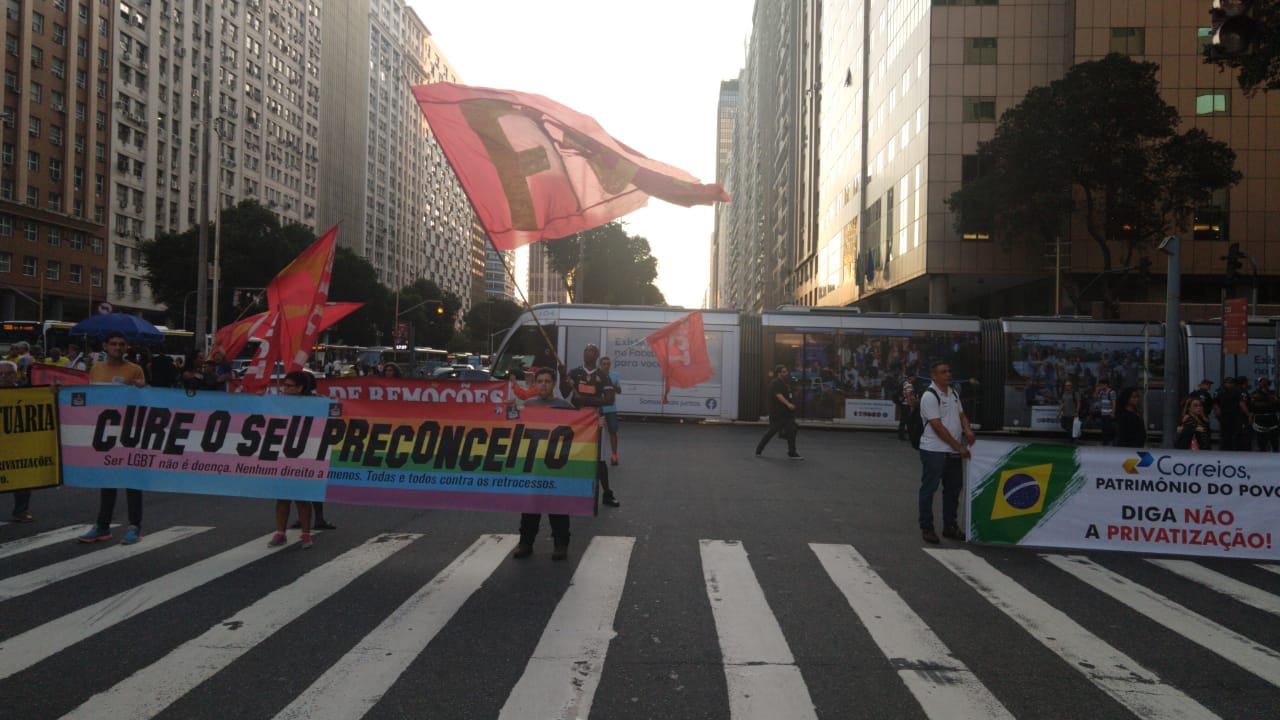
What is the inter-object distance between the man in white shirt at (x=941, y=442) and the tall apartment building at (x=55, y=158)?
185 ft

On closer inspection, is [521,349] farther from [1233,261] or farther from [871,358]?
[1233,261]

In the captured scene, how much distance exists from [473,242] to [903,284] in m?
138

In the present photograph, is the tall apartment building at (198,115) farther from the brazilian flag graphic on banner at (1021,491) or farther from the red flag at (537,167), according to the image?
the brazilian flag graphic on banner at (1021,491)

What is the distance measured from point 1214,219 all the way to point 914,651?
1682 inches

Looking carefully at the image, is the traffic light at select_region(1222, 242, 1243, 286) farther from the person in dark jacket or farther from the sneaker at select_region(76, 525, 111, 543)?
the sneaker at select_region(76, 525, 111, 543)

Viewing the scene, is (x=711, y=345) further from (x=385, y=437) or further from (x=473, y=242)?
(x=473, y=242)

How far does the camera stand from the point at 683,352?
19.5 meters

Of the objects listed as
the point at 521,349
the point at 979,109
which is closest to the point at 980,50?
the point at 979,109

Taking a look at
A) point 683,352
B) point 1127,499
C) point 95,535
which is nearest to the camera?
point 95,535

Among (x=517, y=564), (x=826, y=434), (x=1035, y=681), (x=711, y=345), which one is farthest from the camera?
(x=711, y=345)

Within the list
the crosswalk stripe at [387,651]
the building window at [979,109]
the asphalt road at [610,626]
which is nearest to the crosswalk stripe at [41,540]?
the asphalt road at [610,626]

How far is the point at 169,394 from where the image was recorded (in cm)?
808

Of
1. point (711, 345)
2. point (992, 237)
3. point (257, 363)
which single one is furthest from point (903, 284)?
point (257, 363)

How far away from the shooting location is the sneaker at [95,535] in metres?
7.91
